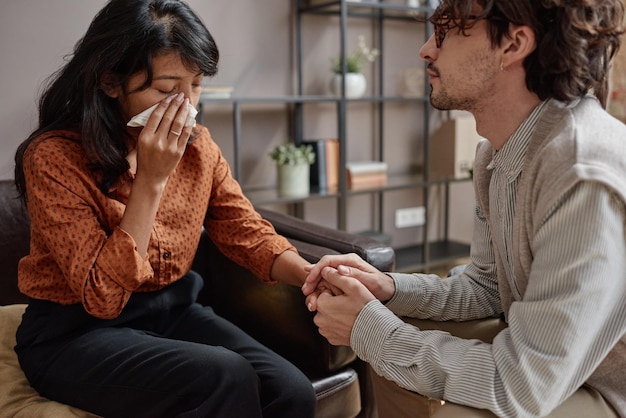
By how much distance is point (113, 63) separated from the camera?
127 cm

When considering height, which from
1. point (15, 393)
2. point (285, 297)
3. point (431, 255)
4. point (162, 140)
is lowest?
point (431, 255)

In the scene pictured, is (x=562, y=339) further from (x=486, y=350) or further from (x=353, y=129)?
(x=353, y=129)

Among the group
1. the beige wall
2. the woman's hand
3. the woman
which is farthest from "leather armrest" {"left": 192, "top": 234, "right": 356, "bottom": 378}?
the beige wall

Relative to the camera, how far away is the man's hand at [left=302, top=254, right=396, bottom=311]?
1247 millimetres

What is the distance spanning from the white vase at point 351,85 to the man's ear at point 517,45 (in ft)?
6.42

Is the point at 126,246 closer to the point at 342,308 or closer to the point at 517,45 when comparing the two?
the point at 342,308

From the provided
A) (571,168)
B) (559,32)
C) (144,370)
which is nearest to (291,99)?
(144,370)

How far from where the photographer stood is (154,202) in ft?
4.13

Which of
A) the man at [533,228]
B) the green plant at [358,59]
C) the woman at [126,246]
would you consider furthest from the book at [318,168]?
the man at [533,228]

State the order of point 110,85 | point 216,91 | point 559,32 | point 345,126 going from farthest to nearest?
point 345,126
point 216,91
point 110,85
point 559,32

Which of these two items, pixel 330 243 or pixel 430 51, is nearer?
pixel 430 51

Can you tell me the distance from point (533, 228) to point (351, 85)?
2148 millimetres

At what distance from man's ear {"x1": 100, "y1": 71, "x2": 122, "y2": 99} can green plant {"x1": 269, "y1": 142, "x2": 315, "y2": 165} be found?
4.91ft

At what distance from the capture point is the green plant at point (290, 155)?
281 cm
